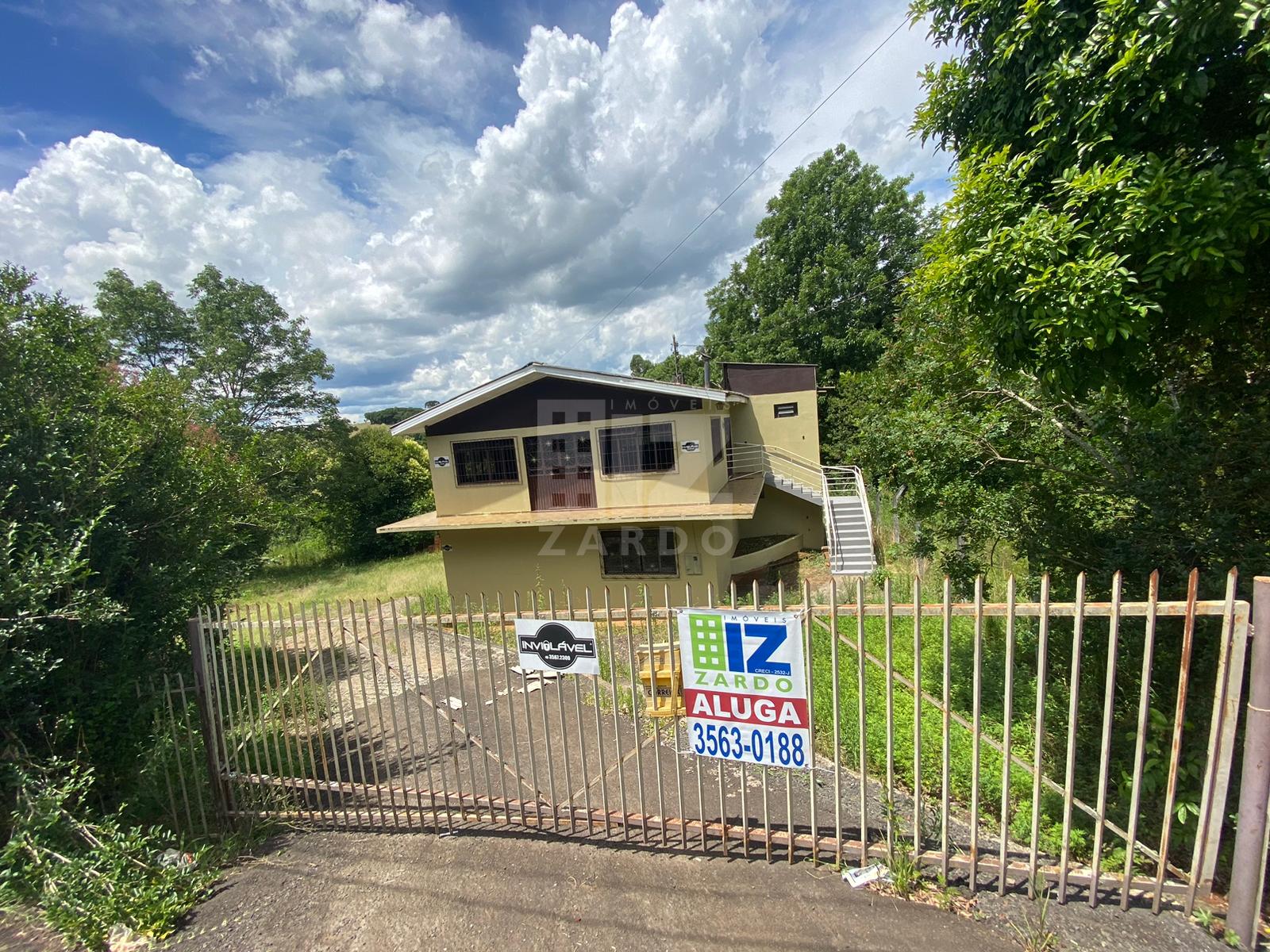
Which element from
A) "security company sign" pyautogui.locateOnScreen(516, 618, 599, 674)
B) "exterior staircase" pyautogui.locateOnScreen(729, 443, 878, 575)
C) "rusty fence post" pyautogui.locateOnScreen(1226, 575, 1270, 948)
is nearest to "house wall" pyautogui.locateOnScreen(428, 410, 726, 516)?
"exterior staircase" pyautogui.locateOnScreen(729, 443, 878, 575)

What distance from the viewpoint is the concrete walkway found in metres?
2.64

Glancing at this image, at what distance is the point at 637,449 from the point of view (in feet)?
40.1

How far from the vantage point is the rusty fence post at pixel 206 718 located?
3.79 m

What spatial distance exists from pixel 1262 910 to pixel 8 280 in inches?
376

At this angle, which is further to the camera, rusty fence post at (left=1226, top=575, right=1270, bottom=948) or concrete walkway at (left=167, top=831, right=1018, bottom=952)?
concrete walkway at (left=167, top=831, right=1018, bottom=952)

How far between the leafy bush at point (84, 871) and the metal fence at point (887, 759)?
0.68m

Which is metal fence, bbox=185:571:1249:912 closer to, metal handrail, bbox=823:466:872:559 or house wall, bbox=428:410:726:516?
house wall, bbox=428:410:726:516

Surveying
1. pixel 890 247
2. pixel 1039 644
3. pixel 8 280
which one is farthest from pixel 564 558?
pixel 890 247

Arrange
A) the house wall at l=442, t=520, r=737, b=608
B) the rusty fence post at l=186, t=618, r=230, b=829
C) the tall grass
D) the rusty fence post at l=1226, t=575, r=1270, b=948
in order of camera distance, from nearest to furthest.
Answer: the rusty fence post at l=1226, t=575, r=1270, b=948
the rusty fence post at l=186, t=618, r=230, b=829
the house wall at l=442, t=520, r=737, b=608
the tall grass

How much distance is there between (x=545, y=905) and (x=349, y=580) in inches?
792

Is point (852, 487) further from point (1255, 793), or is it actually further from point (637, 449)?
point (1255, 793)

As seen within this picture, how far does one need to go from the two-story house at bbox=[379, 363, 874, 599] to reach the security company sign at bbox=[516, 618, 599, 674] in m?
7.87

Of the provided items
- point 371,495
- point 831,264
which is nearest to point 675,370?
point 831,264

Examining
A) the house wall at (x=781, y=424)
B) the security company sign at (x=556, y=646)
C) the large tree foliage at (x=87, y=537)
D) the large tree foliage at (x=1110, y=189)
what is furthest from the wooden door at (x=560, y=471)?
the large tree foliage at (x=1110, y=189)
